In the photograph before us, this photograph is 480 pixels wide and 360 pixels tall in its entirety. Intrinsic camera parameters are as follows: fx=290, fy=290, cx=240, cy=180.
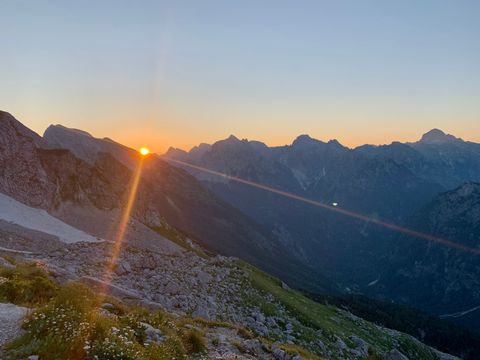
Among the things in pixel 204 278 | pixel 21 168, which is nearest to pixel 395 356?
pixel 204 278

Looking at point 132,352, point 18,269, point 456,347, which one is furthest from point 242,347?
point 456,347

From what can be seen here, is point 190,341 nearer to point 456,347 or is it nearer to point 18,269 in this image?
point 18,269

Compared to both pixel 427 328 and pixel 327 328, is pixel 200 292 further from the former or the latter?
pixel 427 328

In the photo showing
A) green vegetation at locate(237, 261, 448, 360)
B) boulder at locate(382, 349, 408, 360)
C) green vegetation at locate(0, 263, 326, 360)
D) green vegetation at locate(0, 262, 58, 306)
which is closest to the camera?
green vegetation at locate(0, 263, 326, 360)

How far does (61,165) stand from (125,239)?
114ft

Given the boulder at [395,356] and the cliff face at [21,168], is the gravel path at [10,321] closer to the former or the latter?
the boulder at [395,356]

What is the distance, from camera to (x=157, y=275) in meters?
42.0

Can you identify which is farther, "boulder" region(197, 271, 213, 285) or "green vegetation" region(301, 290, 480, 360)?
"green vegetation" region(301, 290, 480, 360)

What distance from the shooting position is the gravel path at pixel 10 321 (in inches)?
451

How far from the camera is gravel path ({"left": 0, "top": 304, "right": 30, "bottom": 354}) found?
11459 mm

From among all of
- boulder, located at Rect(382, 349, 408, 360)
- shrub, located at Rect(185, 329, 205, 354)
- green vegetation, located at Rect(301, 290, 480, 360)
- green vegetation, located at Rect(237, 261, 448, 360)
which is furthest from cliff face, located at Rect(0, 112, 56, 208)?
green vegetation, located at Rect(301, 290, 480, 360)

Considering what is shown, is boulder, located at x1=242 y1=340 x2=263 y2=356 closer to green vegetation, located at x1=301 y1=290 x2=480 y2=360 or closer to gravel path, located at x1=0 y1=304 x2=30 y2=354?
gravel path, located at x1=0 y1=304 x2=30 y2=354

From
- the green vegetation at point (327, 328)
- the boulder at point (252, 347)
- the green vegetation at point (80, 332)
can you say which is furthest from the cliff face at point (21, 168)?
the boulder at point (252, 347)

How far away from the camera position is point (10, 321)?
12438mm
